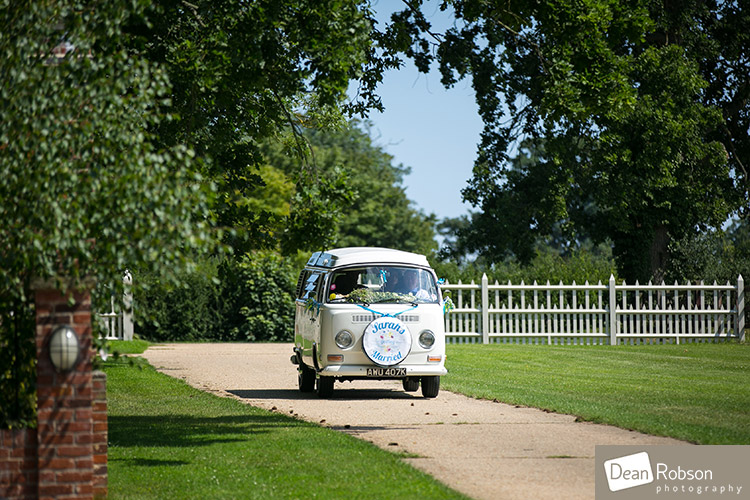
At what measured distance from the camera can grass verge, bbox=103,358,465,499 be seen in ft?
25.5

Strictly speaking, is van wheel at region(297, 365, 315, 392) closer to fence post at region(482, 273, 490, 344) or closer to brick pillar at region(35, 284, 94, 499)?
brick pillar at region(35, 284, 94, 499)

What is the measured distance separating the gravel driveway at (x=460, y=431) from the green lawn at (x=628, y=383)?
605mm

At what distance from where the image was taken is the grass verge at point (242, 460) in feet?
25.5

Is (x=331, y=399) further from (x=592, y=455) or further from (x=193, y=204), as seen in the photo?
(x=193, y=204)

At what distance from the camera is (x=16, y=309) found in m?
Answer: 7.57

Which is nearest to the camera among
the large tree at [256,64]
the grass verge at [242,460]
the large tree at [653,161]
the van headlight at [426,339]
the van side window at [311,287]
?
the grass verge at [242,460]

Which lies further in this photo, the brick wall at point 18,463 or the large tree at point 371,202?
the large tree at point 371,202

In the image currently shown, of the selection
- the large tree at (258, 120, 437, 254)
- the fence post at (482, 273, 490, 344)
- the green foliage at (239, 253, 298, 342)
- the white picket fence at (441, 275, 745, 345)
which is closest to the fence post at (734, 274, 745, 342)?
the white picket fence at (441, 275, 745, 345)

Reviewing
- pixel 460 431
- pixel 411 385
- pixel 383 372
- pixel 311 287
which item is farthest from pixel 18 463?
pixel 411 385

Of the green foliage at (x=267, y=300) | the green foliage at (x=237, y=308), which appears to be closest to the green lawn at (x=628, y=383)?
the green foliage at (x=267, y=300)

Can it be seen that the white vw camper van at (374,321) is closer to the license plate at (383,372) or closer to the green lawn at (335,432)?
the license plate at (383,372)

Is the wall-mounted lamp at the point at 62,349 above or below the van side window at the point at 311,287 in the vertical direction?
below

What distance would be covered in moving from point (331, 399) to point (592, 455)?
6494mm

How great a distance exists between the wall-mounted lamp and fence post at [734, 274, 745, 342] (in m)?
24.6
